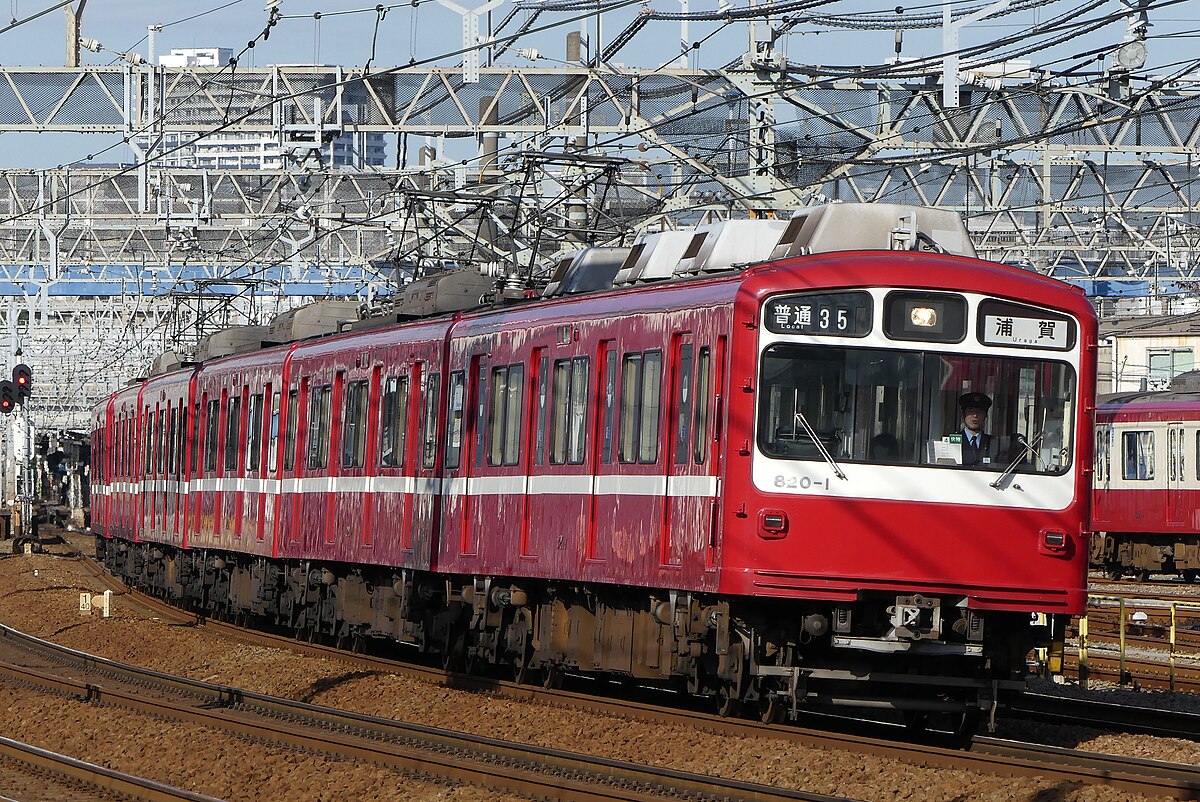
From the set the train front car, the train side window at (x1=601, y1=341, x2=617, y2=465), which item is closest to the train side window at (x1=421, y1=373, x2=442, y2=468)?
the train side window at (x1=601, y1=341, x2=617, y2=465)

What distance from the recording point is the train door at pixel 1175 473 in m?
35.6

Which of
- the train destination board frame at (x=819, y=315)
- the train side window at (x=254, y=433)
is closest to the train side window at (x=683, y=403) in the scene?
the train destination board frame at (x=819, y=315)

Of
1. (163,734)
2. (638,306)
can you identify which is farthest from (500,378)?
(163,734)

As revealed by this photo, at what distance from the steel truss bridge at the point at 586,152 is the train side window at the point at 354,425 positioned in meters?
2.46

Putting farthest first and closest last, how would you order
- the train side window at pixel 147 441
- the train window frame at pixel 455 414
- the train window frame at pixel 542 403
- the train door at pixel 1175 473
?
the train door at pixel 1175 473 → the train side window at pixel 147 441 → the train window frame at pixel 455 414 → the train window frame at pixel 542 403

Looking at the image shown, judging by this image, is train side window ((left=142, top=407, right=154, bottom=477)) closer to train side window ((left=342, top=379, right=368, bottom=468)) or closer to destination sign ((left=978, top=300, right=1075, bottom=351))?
train side window ((left=342, top=379, right=368, bottom=468))

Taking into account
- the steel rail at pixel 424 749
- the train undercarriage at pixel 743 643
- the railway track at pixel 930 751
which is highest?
the train undercarriage at pixel 743 643

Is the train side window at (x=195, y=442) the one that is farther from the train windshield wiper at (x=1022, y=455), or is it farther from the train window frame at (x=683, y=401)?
the train windshield wiper at (x=1022, y=455)

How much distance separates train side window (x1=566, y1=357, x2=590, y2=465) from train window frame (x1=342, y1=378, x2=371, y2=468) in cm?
509

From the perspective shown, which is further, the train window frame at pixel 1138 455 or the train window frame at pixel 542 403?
the train window frame at pixel 1138 455

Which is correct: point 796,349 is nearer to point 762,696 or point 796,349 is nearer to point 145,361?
point 762,696

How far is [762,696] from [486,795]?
2.92 meters

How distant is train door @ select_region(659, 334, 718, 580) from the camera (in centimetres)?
1280

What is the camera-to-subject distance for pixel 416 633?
1852 centimetres
